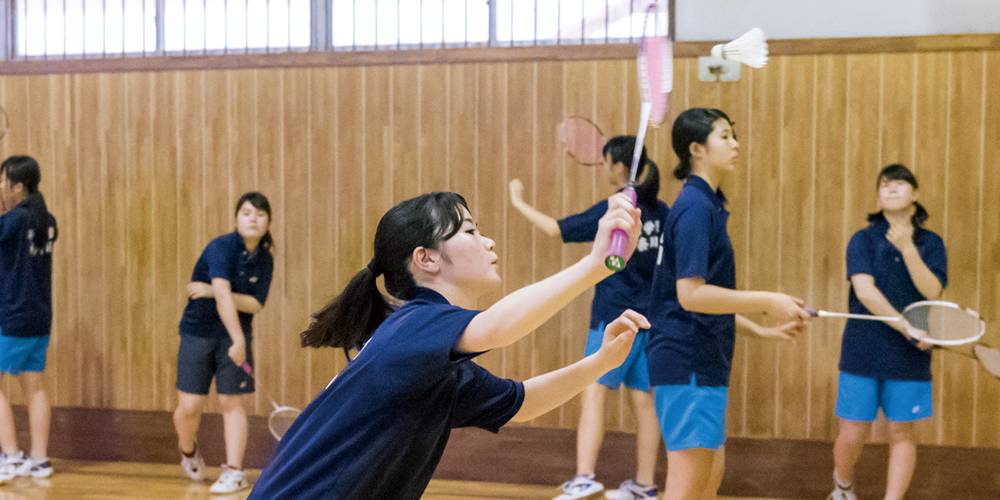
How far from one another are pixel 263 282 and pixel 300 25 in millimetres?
1483

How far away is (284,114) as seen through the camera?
13.9ft

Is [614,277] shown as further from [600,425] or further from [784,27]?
[784,27]

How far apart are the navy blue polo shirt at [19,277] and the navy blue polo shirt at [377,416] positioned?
10.0ft

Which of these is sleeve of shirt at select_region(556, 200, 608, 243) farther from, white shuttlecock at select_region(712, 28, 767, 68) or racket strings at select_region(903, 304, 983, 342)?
racket strings at select_region(903, 304, 983, 342)

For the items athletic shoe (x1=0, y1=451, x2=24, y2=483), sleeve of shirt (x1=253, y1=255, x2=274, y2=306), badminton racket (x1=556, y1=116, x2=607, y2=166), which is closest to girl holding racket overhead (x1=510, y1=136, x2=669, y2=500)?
badminton racket (x1=556, y1=116, x2=607, y2=166)

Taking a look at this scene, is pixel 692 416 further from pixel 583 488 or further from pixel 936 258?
pixel 936 258

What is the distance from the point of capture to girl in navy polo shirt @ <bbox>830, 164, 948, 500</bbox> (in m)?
3.12

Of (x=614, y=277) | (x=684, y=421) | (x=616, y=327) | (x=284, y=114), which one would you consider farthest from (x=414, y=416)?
(x=284, y=114)

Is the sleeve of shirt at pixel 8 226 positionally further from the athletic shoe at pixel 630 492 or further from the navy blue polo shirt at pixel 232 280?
the athletic shoe at pixel 630 492

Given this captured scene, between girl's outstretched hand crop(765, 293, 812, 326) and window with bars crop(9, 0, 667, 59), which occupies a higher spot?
window with bars crop(9, 0, 667, 59)

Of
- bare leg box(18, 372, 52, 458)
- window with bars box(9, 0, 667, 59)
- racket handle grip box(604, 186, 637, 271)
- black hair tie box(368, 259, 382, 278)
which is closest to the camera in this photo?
racket handle grip box(604, 186, 637, 271)

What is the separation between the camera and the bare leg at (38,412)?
152 inches

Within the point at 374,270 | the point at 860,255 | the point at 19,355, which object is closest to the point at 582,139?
the point at 860,255

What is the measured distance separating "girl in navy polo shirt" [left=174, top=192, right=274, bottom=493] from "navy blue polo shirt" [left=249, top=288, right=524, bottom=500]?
2.46 m
